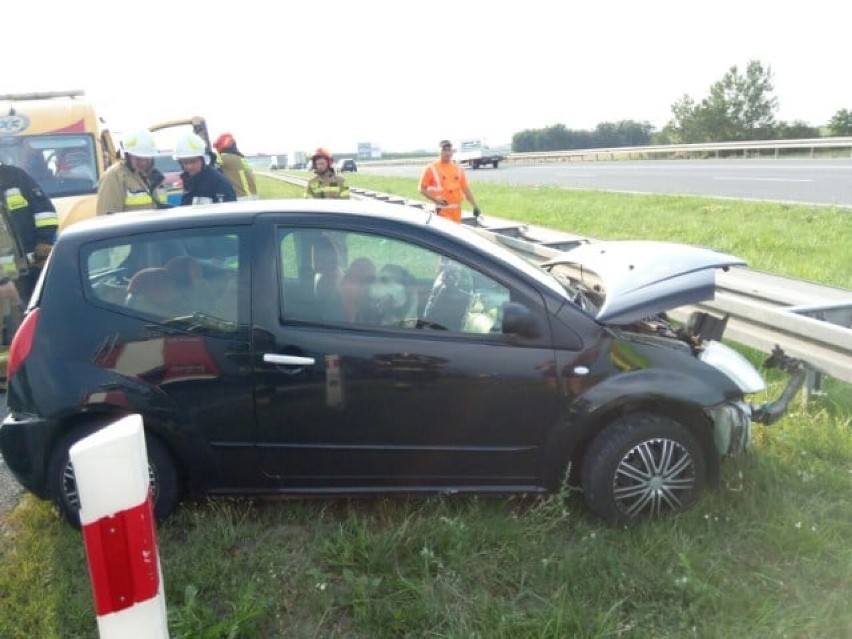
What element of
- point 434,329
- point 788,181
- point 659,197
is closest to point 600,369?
point 434,329

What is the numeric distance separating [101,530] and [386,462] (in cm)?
194

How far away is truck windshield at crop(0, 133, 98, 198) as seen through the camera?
10.5 m

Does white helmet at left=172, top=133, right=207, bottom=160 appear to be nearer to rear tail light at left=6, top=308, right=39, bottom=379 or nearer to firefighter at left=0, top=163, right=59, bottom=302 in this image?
firefighter at left=0, top=163, right=59, bottom=302

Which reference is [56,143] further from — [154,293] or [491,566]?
[491,566]

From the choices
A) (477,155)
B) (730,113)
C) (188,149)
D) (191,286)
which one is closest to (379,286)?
(191,286)

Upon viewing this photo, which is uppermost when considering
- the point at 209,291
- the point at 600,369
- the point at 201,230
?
the point at 201,230

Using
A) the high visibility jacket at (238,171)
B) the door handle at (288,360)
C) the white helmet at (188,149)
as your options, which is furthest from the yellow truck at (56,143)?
the door handle at (288,360)

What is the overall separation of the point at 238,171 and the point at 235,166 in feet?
0.22

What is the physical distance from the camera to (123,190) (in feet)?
21.5

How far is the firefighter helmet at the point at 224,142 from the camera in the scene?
9297 millimetres

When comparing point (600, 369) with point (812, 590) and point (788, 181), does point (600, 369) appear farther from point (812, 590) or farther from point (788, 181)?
point (788, 181)

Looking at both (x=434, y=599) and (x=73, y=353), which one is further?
(x=73, y=353)

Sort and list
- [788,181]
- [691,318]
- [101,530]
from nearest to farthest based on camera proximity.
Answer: [101,530] → [691,318] → [788,181]

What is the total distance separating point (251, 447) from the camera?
3.50 m
